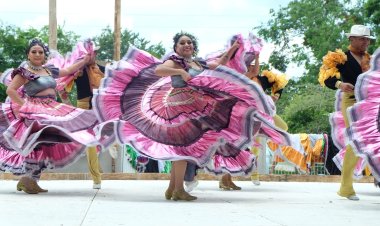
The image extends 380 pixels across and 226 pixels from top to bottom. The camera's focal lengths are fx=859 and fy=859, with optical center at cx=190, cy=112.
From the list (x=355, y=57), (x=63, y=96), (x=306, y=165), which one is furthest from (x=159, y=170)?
(x=355, y=57)

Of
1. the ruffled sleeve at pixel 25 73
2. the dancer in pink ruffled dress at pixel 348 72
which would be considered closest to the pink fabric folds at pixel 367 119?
the dancer in pink ruffled dress at pixel 348 72

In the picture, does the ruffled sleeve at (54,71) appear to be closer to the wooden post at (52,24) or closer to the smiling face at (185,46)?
the smiling face at (185,46)

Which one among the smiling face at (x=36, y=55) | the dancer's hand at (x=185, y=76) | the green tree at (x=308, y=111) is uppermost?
the smiling face at (x=36, y=55)

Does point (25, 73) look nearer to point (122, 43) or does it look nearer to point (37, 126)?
point (37, 126)

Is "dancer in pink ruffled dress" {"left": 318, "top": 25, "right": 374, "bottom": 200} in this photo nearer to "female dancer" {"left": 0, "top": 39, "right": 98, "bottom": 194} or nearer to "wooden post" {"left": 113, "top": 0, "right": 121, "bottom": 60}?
"female dancer" {"left": 0, "top": 39, "right": 98, "bottom": 194}

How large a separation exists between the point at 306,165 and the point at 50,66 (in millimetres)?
6974

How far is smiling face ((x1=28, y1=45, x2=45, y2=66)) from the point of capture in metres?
8.99

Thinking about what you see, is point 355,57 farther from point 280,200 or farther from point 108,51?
point 108,51

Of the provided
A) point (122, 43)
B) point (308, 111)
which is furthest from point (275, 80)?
point (122, 43)

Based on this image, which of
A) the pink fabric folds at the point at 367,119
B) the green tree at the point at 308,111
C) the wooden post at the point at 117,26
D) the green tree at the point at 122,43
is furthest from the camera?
the green tree at the point at 122,43

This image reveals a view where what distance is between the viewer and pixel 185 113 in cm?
818

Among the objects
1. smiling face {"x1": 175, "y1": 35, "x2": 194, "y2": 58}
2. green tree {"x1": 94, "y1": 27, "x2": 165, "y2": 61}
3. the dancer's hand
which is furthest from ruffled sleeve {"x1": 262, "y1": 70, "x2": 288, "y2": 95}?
green tree {"x1": 94, "y1": 27, "x2": 165, "y2": 61}

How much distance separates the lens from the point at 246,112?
8266mm

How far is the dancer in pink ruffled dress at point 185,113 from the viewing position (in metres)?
7.97
